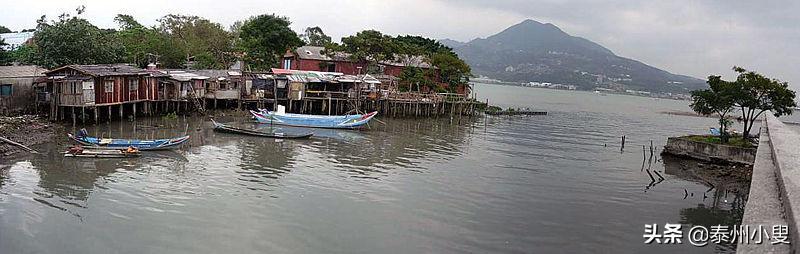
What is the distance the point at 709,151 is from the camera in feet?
90.5

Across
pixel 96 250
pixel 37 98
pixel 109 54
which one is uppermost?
pixel 109 54

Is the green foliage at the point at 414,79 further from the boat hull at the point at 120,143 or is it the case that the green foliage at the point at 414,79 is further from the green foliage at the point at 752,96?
the boat hull at the point at 120,143

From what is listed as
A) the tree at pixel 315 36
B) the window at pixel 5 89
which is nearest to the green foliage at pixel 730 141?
the window at pixel 5 89

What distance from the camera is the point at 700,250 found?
45.4 feet

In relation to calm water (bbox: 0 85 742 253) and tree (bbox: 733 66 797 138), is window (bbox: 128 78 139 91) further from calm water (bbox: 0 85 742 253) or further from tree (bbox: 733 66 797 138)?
tree (bbox: 733 66 797 138)

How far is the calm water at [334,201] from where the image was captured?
13070 millimetres

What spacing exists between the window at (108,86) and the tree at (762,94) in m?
32.8

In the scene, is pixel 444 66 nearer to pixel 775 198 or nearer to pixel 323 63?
pixel 323 63

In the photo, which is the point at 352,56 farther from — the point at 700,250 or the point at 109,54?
the point at 700,250

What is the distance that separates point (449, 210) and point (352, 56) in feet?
109

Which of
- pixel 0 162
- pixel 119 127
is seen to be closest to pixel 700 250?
pixel 0 162

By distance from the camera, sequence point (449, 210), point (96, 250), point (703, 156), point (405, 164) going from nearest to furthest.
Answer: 1. point (96, 250)
2. point (449, 210)
3. point (405, 164)
4. point (703, 156)

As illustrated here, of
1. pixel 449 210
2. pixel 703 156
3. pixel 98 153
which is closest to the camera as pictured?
pixel 449 210

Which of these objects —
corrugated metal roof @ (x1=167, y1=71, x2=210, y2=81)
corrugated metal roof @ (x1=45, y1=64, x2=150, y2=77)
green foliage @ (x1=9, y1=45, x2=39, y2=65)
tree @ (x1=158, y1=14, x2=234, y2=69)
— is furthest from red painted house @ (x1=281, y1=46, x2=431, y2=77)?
green foliage @ (x1=9, y1=45, x2=39, y2=65)
